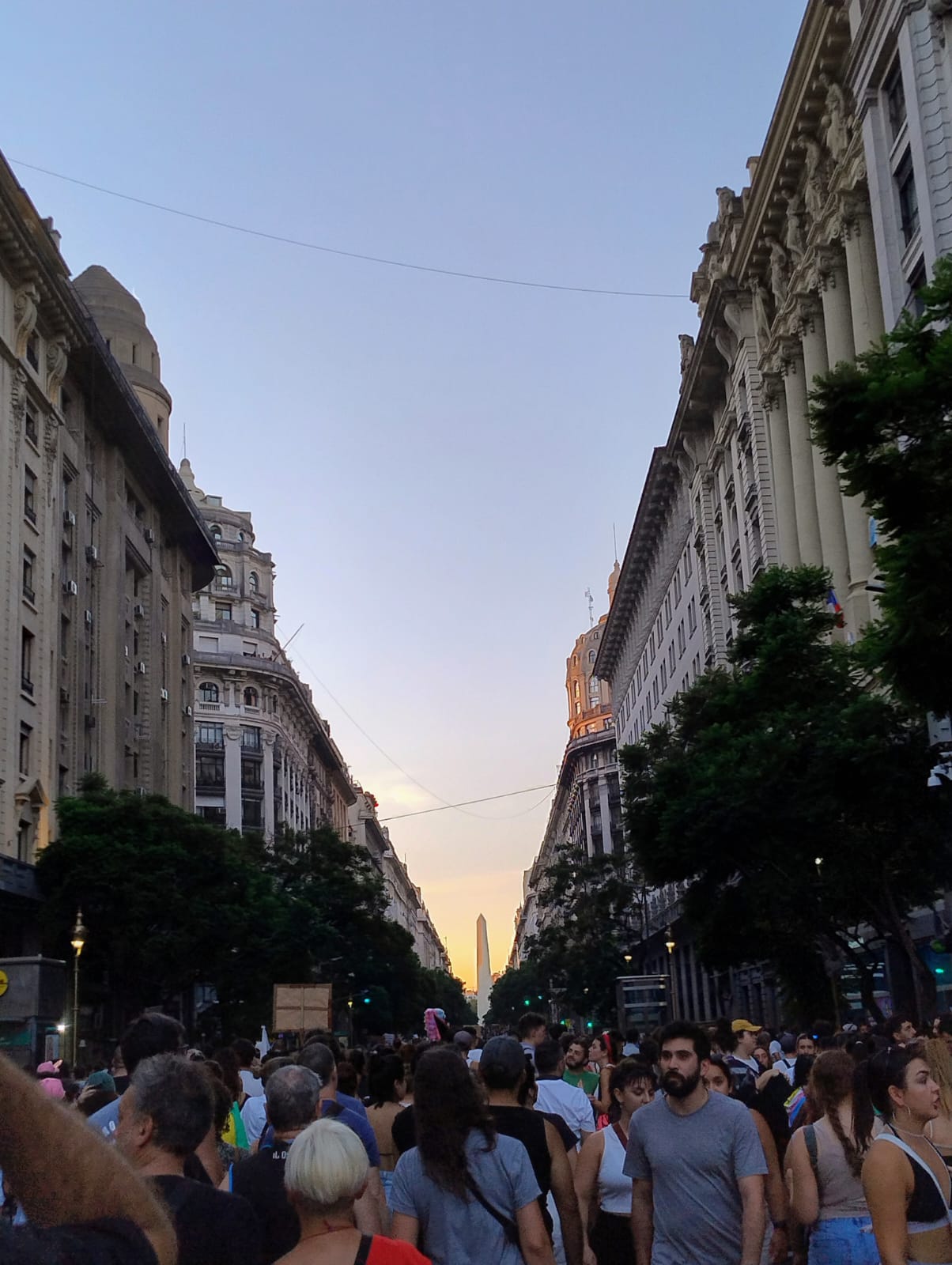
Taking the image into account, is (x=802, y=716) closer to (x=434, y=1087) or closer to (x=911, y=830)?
(x=911, y=830)

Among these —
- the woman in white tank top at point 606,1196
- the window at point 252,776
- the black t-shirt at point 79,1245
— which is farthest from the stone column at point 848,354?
the window at point 252,776

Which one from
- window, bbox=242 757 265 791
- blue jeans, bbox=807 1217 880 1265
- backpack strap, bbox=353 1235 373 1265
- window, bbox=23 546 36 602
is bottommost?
blue jeans, bbox=807 1217 880 1265

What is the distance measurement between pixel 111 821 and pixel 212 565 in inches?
1242

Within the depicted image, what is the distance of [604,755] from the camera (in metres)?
137

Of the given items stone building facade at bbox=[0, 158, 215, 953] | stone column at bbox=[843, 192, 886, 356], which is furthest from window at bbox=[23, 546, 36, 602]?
stone column at bbox=[843, 192, 886, 356]

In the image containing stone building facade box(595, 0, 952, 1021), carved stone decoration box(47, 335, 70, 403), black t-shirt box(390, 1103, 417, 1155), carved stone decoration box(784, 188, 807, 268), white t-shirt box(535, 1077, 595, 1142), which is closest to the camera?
black t-shirt box(390, 1103, 417, 1155)

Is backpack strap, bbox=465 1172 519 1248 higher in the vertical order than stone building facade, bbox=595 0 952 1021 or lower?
lower

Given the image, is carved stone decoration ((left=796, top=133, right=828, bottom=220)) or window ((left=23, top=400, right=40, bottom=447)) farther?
→ window ((left=23, top=400, right=40, bottom=447))

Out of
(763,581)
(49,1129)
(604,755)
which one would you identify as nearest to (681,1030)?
(49,1129)

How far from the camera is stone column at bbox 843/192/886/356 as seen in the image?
39.3 metres

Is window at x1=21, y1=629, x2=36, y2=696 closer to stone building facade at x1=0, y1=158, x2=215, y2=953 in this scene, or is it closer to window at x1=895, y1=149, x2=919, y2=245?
stone building facade at x1=0, y1=158, x2=215, y2=953

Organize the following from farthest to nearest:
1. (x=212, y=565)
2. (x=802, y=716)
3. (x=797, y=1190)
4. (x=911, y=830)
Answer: (x=212, y=565), (x=802, y=716), (x=911, y=830), (x=797, y=1190)

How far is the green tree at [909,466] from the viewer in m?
17.2

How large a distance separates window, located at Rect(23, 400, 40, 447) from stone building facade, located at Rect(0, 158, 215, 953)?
71 mm
